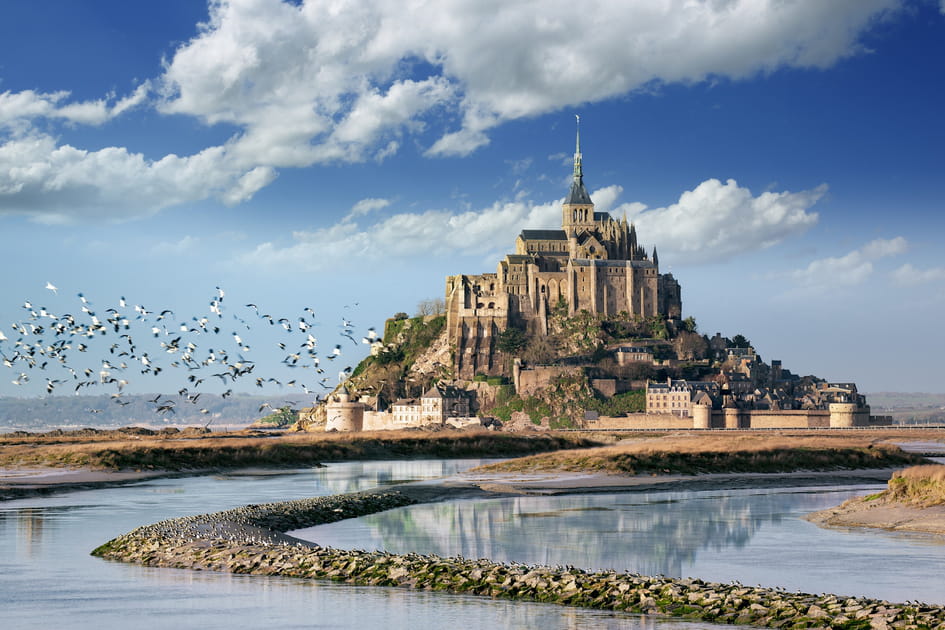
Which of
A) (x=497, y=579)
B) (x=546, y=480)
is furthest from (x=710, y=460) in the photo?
(x=497, y=579)

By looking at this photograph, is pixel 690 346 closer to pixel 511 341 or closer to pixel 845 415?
pixel 845 415

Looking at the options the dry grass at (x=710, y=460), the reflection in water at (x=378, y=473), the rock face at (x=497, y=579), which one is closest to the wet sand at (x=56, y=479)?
the reflection in water at (x=378, y=473)

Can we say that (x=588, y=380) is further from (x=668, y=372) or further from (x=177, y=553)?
(x=177, y=553)

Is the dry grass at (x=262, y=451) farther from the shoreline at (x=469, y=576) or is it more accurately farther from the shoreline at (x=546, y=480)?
the shoreline at (x=469, y=576)

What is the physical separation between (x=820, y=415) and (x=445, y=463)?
6092 centimetres

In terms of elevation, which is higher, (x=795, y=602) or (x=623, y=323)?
(x=623, y=323)

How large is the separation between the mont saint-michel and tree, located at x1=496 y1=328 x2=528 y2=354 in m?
0.16

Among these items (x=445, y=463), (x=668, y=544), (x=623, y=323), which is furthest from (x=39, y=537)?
(x=623, y=323)

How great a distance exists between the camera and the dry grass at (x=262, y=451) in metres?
53.2

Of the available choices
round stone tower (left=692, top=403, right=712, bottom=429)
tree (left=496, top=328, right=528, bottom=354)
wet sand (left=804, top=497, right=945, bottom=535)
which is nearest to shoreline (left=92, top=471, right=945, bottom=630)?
wet sand (left=804, top=497, right=945, bottom=535)

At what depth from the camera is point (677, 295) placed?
132 m

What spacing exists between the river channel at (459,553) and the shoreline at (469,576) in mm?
557

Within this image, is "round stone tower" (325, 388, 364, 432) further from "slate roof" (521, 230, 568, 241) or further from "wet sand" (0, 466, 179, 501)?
"wet sand" (0, 466, 179, 501)

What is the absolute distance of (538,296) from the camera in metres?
129
